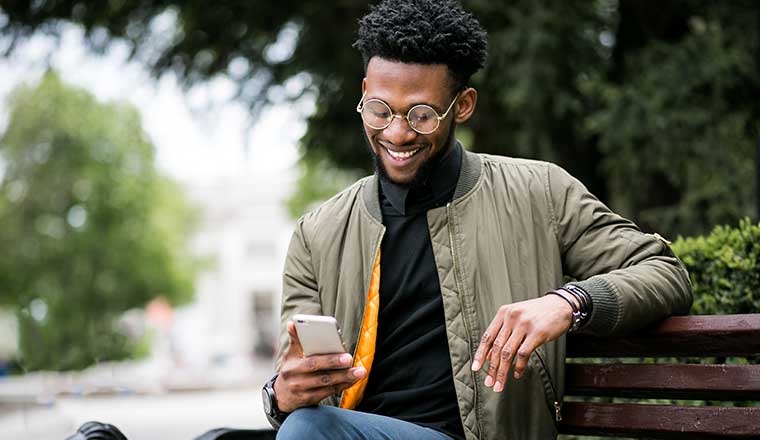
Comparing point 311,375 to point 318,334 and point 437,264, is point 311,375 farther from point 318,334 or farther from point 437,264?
point 437,264

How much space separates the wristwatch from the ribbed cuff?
822 millimetres

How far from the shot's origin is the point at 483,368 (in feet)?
8.64

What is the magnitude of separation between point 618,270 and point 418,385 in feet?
2.18

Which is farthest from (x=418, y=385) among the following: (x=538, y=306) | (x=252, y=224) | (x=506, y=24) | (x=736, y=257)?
(x=252, y=224)

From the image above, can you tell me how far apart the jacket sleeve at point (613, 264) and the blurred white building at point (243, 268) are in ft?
198

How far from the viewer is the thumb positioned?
2391mm

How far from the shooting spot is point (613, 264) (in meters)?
2.62

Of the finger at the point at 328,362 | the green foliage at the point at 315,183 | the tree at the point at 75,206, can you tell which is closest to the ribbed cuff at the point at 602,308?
the finger at the point at 328,362

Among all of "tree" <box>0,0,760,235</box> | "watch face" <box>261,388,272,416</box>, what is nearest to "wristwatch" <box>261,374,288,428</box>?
"watch face" <box>261,388,272,416</box>

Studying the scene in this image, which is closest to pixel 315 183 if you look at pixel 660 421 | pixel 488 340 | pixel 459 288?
pixel 459 288

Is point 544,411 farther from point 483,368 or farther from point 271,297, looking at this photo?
point 271,297

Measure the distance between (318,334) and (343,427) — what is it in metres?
0.33

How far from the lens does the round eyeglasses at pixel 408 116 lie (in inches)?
109

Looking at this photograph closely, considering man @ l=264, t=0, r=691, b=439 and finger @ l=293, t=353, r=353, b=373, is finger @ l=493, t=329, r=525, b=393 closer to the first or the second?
man @ l=264, t=0, r=691, b=439
